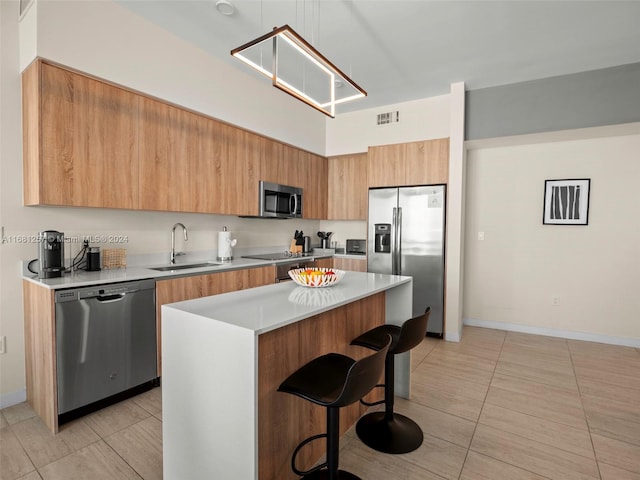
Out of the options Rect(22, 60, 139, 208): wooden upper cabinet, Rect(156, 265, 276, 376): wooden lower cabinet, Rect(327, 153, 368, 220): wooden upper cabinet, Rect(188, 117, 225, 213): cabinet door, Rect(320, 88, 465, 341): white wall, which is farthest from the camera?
Rect(327, 153, 368, 220): wooden upper cabinet

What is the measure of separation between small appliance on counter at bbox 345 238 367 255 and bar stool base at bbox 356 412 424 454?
2.86 m

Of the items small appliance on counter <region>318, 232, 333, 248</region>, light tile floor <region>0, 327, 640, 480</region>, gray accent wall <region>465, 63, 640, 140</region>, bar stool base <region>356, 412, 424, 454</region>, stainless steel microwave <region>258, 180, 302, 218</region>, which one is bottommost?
light tile floor <region>0, 327, 640, 480</region>

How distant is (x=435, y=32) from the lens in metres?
2.85

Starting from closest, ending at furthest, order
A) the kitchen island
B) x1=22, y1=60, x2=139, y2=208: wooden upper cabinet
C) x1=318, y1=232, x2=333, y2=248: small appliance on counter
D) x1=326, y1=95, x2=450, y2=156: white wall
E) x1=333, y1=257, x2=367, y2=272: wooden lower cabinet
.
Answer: the kitchen island, x1=22, y1=60, x2=139, y2=208: wooden upper cabinet, x1=326, y1=95, x2=450, y2=156: white wall, x1=333, y1=257, x2=367, y2=272: wooden lower cabinet, x1=318, y1=232, x2=333, y2=248: small appliance on counter

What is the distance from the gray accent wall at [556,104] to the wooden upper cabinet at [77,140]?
143 inches

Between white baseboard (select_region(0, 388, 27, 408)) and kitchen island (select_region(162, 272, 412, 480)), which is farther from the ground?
kitchen island (select_region(162, 272, 412, 480))

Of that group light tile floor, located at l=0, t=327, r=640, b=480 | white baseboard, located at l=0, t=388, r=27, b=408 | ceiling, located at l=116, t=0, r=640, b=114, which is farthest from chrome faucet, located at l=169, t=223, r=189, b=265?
ceiling, located at l=116, t=0, r=640, b=114

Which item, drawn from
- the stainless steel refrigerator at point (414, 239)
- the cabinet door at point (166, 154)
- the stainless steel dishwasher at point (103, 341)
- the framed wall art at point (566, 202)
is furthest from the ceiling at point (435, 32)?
the stainless steel dishwasher at point (103, 341)

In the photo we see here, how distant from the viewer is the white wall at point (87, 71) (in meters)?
2.33

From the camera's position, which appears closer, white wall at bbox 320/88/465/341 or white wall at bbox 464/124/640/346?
white wall at bbox 464/124/640/346

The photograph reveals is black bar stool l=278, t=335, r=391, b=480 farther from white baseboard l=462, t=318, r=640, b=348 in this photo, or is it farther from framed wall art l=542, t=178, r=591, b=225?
framed wall art l=542, t=178, r=591, b=225

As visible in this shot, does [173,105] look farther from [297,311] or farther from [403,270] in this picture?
[403,270]

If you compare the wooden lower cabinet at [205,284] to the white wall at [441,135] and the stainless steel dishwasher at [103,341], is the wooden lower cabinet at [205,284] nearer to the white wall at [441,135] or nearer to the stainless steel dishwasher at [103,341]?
the stainless steel dishwasher at [103,341]

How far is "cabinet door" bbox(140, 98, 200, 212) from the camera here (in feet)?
9.25
